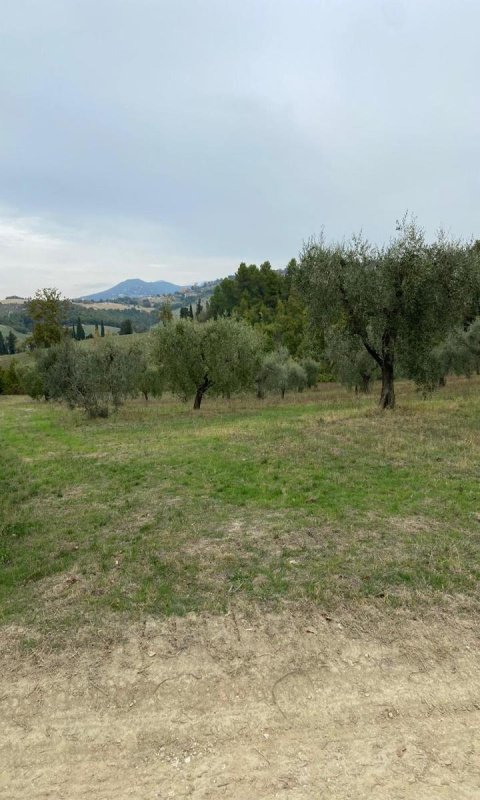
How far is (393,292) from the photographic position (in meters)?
20.7

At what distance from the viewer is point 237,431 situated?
19.4 m

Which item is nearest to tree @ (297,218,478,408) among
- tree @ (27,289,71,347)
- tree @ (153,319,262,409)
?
tree @ (153,319,262,409)

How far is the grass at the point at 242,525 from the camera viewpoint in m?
5.89

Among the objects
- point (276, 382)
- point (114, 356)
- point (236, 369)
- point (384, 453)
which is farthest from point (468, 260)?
point (276, 382)

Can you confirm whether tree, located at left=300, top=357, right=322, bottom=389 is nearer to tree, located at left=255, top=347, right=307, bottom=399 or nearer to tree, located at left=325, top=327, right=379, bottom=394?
tree, located at left=255, top=347, right=307, bottom=399

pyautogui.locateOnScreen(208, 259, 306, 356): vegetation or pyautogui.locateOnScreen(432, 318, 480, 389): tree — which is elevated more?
pyautogui.locateOnScreen(208, 259, 306, 356): vegetation

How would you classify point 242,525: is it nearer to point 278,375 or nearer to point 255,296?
point 278,375

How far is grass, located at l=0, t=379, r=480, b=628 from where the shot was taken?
19.3ft

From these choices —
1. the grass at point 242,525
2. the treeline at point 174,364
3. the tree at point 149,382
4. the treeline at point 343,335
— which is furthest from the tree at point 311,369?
the grass at point 242,525

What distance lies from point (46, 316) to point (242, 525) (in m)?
74.1

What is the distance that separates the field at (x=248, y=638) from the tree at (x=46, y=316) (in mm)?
67818

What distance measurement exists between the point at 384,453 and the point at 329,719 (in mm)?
10366

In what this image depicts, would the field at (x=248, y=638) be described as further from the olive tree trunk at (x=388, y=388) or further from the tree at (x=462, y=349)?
the tree at (x=462, y=349)

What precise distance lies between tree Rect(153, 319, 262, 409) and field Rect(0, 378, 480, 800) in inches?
825
